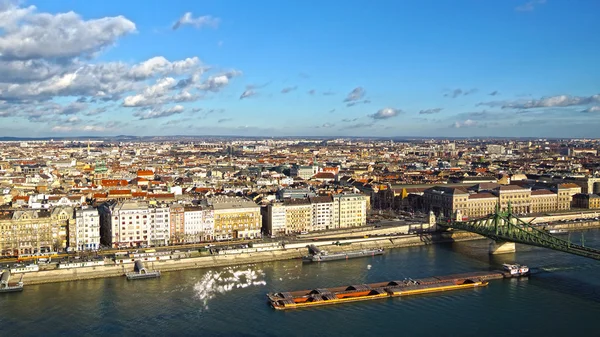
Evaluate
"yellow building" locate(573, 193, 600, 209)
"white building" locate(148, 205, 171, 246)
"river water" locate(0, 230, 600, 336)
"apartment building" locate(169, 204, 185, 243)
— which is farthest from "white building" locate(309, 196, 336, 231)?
"yellow building" locate(573, 193, 600, 209)

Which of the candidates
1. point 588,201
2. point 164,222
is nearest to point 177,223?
point 164,222

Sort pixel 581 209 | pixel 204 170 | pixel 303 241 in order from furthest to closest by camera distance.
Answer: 1. pixel 204 170
2. pixel 581 209
3. pixel 303 241

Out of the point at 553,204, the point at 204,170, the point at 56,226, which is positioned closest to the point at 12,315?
the point at 56,226

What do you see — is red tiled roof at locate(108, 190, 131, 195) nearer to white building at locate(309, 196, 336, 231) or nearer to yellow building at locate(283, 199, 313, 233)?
yellow building at locate(283, 199, 313, 233)

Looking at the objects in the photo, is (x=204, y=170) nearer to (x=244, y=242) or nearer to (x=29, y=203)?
(x=29, y=203)

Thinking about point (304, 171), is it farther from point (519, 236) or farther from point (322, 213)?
point (519, 236)

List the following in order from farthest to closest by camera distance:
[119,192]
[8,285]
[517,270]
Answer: [119,192], [517,270], [8,285]

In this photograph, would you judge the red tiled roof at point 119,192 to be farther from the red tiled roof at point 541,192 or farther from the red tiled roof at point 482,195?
the red tiled roof at point 541,192

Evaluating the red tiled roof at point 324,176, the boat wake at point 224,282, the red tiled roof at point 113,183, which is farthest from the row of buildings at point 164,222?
the red tiled roof at point 324,176
